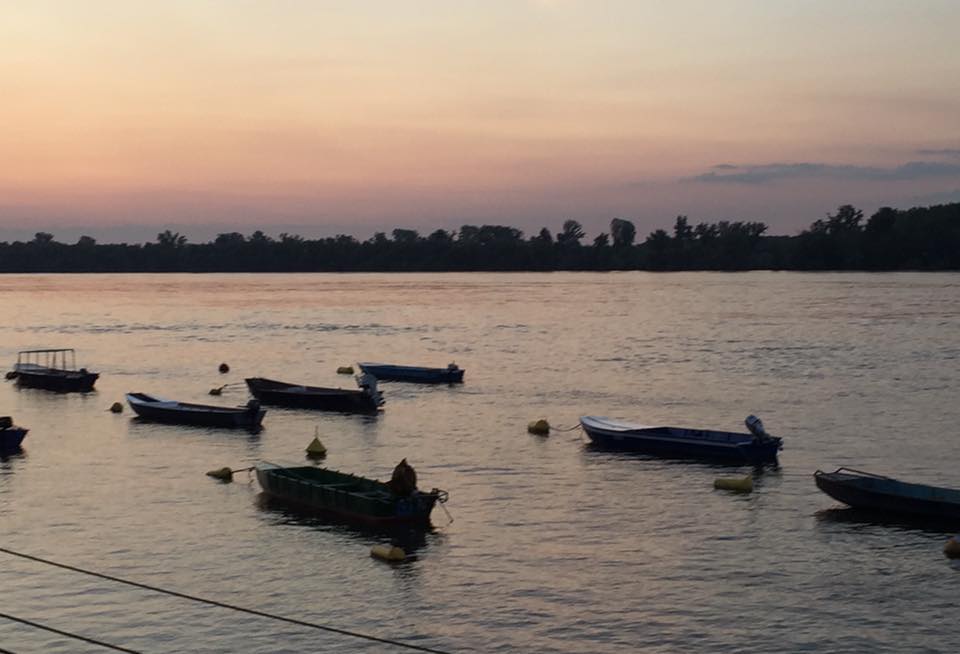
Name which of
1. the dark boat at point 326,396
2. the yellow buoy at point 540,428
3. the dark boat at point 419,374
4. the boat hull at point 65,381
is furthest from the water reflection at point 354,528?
the boat hull at point 65,381

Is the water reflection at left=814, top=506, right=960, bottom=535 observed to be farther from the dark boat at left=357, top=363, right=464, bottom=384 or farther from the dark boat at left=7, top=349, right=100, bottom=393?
the dark boat at left=7, top=349, right=100, bottom=393

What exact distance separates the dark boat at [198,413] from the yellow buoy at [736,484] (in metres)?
31.9

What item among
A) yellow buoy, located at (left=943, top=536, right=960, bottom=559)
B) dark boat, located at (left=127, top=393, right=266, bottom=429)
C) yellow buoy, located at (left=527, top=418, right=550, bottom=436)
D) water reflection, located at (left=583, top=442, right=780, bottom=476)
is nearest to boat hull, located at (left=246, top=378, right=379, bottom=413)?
dark boat, located at (left=127, top=393, right=266, bottom=429)

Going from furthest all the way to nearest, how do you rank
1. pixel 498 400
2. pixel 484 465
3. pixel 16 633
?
pixel 498 400 → pixel 484 465 → pixel 16 633

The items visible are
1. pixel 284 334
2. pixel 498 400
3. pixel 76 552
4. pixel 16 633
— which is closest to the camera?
pixel 16 633

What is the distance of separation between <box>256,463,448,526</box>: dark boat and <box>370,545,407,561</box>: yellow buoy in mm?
3179

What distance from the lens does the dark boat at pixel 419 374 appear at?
4003 inches

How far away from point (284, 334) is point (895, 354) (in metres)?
82.0

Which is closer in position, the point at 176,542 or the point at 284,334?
the point at 176,542

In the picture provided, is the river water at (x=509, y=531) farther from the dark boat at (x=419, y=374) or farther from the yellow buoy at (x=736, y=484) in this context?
the dark boat at (x=419, y=374)

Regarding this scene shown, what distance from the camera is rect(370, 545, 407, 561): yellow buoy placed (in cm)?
4250

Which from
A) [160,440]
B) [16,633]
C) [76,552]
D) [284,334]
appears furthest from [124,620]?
[284,334]

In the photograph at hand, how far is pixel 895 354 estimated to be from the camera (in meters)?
124

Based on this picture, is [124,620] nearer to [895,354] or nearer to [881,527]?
[881,527]
